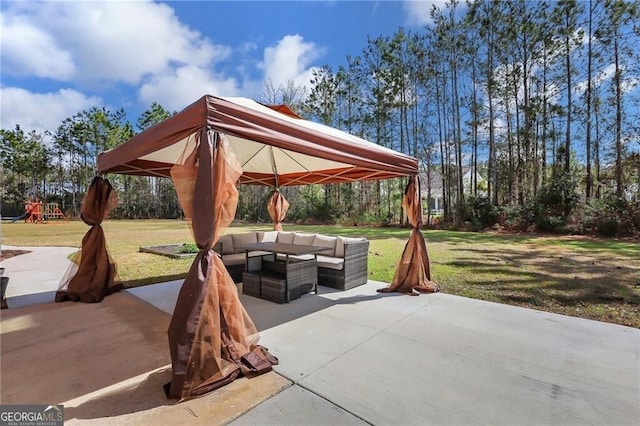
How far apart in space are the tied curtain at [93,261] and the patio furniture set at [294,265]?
169cm

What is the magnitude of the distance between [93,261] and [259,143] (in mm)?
3129

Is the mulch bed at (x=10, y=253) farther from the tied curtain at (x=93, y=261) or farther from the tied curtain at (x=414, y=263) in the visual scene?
the tied curtain at (x=414, y=263)

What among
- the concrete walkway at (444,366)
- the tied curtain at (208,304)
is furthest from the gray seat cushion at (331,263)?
the tied curtain at (208,304)

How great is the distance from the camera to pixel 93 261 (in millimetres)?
4656

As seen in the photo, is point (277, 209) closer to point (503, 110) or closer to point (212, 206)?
point (212, 206)

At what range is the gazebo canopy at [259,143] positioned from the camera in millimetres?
2623

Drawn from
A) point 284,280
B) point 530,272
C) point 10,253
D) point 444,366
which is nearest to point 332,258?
point 284,280

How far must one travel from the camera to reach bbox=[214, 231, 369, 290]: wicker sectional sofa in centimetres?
496

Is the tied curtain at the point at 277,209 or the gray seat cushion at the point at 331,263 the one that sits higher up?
the tied curtain at the point at 277,209

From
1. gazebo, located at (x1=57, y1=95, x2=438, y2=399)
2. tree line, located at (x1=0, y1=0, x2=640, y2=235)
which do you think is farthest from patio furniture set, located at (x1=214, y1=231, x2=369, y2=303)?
tree line, located at (x1=0, y1=0, x2=640, y2=235)

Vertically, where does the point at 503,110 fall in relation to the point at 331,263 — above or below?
above

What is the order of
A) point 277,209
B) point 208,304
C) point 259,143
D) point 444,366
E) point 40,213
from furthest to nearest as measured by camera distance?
point 40,213
point 277,209
point 259,143
point 444,366
point 208,304

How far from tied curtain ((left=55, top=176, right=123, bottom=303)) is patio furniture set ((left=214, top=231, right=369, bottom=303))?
1.69 meters

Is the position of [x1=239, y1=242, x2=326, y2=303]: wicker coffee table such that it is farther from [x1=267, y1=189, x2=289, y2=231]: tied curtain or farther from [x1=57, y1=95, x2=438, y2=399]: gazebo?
[x1=267, y1=189, x2=289, y2=231]: tied curtain
